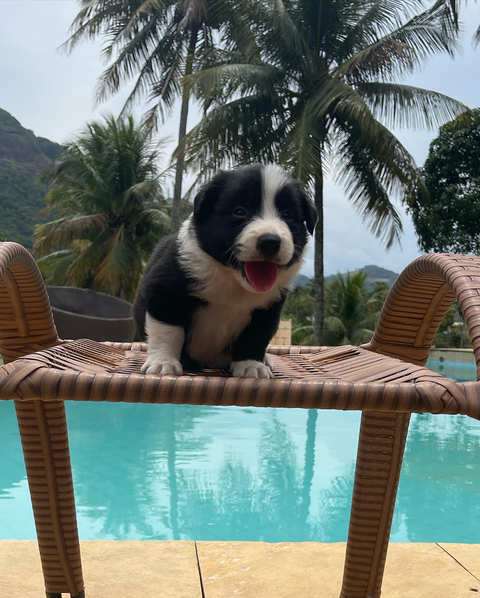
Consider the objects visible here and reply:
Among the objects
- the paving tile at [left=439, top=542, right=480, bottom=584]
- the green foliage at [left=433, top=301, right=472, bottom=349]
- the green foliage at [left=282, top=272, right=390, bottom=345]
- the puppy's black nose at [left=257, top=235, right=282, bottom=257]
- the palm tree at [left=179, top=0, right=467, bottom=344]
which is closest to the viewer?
the puppy's black nose at [left=257, top=235, right=282, bottom=257]

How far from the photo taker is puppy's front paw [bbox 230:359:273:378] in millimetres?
1473

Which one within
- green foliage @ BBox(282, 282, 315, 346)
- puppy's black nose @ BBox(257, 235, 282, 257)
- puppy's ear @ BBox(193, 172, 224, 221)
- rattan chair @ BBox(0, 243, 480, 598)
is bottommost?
green foliage @ BBox(282, 282, 315, 346)

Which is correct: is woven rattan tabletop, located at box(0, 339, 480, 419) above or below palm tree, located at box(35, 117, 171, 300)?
below

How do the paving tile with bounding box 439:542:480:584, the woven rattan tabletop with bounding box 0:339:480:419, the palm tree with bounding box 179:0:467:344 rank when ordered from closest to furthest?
the woven rattan tabletop with bounding box 0:339:480:419
the paving tile with bounding box 439:542:480:584
the palm tree with bounding box 179:0:467:344

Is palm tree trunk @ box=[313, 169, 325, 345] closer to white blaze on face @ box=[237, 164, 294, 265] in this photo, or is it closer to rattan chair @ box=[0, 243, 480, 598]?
rattan chair @ box=[0, 243, 480, 598]

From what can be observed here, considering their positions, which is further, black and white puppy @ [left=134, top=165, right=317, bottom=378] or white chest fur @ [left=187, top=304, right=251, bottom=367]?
white chest fur @ [left=187, top=304, right=251, bottom=367]

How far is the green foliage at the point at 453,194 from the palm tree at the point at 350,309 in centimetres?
238

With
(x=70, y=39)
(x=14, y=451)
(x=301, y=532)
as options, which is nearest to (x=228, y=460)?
(x=301, y=532)

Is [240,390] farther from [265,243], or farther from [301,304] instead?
[301,304]

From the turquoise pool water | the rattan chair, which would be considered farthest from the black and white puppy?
the turquoise pool water

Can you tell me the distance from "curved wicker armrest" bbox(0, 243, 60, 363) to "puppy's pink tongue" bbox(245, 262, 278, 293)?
628 millimetres

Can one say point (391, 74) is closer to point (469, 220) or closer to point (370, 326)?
point (469, 220)

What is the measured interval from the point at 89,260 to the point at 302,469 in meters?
13.8

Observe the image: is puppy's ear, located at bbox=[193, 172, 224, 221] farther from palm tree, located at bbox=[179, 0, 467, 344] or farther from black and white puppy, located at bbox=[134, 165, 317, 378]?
palm tree, located at bbox=[179, 0, 467, 344]
